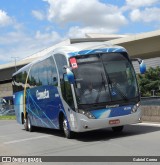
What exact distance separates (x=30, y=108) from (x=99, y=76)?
8.31 metres

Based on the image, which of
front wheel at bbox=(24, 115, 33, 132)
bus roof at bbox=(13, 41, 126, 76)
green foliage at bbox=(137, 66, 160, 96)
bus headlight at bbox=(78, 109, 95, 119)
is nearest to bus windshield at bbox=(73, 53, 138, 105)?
bus roof at bbox=(13, 41, 126, 76)

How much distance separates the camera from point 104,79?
48.4 ft

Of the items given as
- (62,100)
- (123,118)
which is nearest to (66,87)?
(62,100)

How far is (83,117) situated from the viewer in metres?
14.4

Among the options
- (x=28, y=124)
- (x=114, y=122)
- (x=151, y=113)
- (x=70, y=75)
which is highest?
(x=70, y=75)

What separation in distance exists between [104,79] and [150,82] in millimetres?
65862

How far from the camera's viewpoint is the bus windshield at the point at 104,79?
573 inches

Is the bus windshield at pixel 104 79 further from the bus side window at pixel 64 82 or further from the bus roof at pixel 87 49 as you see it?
the bus side window at pixel 64 82

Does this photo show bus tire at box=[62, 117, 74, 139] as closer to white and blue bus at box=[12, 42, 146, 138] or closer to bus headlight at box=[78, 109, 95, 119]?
white and blue bus at box=[12, 42, 146, 138]

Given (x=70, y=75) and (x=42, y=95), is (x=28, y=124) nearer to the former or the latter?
(x=42, y=95)

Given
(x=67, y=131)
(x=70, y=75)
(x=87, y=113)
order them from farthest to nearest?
1. (x=67, y=131)
2. (x=87, y=113)
3. (x=70, y=75)

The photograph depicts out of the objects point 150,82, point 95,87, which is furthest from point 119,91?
point 150,82

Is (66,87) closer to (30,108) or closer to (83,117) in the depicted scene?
(83,117)

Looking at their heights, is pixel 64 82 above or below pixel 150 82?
above
